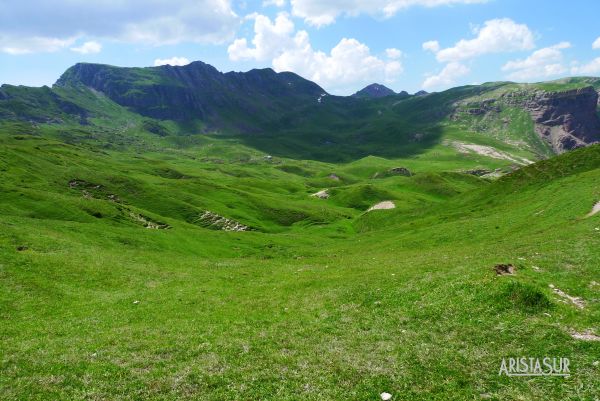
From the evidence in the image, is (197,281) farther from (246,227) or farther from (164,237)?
(246,227)

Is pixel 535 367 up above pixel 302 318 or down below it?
above

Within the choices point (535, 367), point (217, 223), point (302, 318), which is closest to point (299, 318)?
point (302, 318)

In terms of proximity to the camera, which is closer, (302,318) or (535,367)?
(535,367)

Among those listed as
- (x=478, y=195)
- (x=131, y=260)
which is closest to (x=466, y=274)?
(x=131, y=260)

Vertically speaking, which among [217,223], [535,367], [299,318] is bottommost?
[217,223]

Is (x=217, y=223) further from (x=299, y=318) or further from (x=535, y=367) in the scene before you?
(x=535, y=367)

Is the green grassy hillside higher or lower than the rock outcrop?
higher

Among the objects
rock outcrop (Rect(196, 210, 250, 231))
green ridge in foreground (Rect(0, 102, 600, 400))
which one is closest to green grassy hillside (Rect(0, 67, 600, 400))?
green ridge in foreground (Rect(0, 102, 600, 400))

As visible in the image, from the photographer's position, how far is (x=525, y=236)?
177ft

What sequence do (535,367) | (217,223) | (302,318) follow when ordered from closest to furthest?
1. (535,367)
2. (302,318)
3. (217,223)

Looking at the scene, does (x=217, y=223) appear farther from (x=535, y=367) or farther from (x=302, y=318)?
(x=535, y=367)

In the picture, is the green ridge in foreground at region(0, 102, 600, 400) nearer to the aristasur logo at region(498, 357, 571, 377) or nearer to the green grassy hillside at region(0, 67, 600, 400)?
the green grassy hillside at region(0, 67, 600, 400)

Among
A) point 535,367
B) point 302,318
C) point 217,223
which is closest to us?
point 535,367

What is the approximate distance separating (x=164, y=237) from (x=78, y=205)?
94.2ft
